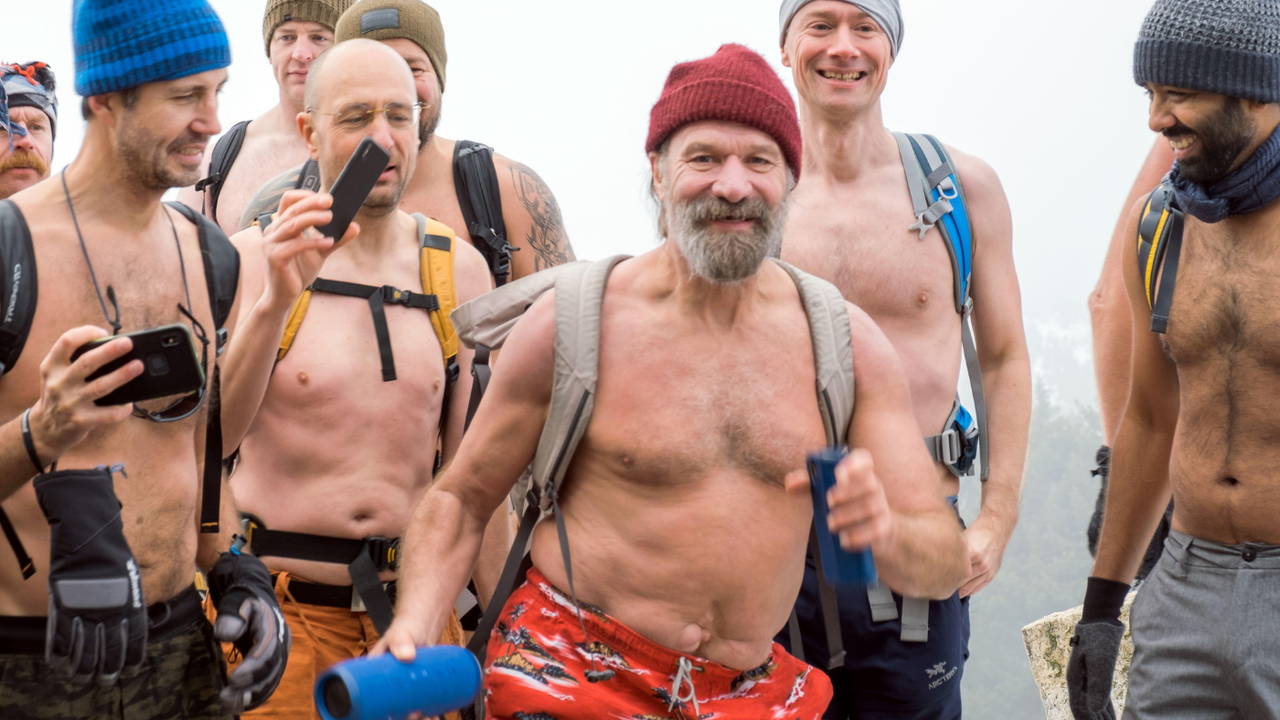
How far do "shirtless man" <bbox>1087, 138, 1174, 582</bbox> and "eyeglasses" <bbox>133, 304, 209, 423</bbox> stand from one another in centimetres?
332

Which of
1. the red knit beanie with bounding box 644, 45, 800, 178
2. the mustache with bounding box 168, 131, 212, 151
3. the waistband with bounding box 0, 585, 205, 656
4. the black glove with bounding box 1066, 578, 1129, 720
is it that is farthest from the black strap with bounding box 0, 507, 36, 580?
the black glove with bounding box 1066, 578, 1129, 720

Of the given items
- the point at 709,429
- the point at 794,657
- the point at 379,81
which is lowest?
the point at 794,657

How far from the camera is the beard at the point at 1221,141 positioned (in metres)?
3.65

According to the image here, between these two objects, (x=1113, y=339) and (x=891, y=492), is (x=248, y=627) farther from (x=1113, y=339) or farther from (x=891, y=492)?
(x=1113, y=339)

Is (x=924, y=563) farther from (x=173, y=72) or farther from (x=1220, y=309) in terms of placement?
(x=173, y=72)

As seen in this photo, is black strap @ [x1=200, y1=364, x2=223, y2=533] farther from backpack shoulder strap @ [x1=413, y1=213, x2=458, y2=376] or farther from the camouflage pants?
backpack shoulder strap @ [x1=413, y1=213, x2=458, y2=376]

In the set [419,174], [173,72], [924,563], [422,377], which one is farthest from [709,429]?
[419,174]

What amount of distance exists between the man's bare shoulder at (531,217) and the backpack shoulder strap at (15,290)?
2.27m

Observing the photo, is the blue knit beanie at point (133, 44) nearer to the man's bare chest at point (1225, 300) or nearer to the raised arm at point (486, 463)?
the raised arm at point (486, 463)

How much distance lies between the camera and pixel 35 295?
2.76 meters

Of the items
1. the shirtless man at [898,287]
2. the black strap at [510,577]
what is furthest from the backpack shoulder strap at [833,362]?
the shirtless man at [898,287]

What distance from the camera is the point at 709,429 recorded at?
321 cm

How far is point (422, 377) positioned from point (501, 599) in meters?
1.04

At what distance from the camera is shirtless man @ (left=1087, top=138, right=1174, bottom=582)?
4672 mm
